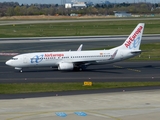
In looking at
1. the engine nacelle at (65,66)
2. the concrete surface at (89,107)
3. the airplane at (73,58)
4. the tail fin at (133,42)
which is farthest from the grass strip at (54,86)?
the tail fin at (133,42)

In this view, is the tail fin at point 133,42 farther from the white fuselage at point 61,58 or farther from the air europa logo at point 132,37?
the white fuselage at point 61,58

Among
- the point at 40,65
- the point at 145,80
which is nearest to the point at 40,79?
the point at 40,65

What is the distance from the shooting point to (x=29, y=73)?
67.7 meters

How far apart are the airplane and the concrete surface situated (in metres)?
19.3

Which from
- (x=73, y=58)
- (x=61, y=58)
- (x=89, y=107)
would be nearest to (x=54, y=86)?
(x=89, y=107)

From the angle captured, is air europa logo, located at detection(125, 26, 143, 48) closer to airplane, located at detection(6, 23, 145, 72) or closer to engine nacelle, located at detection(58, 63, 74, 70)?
airplane, located at detection(6, 23, 145, 72)

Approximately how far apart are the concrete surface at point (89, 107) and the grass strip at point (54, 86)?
177 inches

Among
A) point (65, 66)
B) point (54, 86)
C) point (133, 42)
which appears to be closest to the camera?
point (54, 86)

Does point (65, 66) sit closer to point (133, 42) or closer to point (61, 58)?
point (61, 58)

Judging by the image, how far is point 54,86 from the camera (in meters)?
55.4

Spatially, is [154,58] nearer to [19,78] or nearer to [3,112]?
[19,78]

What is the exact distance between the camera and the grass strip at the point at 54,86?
52906 millimetres

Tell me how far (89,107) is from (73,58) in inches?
1040

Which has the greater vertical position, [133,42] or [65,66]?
[133,42]
